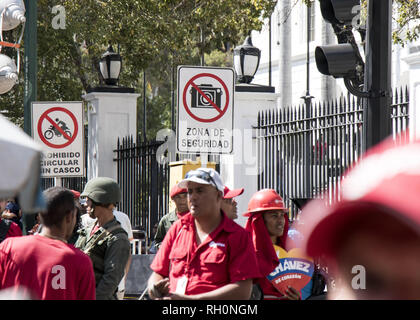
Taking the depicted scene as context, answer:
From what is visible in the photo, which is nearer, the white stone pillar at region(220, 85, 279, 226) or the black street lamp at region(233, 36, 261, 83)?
the white stone pillar at region(220, 85, 279, 226)

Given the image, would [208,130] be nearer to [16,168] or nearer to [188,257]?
[188,257]

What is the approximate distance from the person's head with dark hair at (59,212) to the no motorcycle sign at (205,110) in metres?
3.54

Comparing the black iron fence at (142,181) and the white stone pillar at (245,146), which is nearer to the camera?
the white stone pillar at (245,146)

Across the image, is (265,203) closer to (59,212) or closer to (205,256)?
(205,256)

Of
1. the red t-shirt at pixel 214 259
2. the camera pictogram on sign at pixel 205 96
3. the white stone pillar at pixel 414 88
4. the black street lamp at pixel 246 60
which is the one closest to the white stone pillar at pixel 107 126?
the black street lamp at pixel 246 60

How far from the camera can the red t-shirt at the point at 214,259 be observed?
498 cm

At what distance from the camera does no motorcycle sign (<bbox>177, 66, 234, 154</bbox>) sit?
8508mm

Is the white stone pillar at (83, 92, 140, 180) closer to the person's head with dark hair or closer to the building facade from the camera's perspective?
the building facade

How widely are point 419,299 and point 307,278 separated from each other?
16.6 feet

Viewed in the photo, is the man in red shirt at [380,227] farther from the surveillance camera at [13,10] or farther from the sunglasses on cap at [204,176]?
the surveillance camera at [13,10]

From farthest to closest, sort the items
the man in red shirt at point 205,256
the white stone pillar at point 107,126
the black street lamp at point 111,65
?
the black street lamp at point 111,65
the white stone pillar at point 107,126
the man in red shirt at point 205,256

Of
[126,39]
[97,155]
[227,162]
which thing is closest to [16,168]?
[227,162]

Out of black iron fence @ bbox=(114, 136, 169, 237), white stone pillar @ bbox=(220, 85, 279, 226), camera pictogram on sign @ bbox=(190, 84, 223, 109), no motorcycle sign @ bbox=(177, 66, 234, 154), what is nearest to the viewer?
no motorcycle sign @ bbox=(177, 66, 234, 154)

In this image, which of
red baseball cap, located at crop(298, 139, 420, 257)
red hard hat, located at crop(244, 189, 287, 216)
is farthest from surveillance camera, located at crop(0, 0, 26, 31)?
red baseball cap, located at crop(298, 139, 420, 257)
